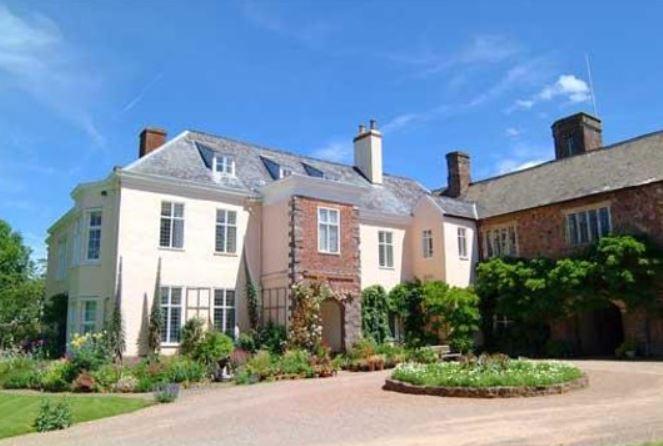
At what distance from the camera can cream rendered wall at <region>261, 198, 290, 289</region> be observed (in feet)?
75.2

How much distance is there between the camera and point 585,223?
25.4m

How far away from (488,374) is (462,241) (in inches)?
616

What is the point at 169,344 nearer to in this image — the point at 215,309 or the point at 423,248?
the point at 215,309

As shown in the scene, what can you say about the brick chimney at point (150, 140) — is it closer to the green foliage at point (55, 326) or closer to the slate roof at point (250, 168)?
the slate roof at point (250, 168)

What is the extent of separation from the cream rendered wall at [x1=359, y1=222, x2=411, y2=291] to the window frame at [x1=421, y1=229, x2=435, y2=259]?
813 millimetres

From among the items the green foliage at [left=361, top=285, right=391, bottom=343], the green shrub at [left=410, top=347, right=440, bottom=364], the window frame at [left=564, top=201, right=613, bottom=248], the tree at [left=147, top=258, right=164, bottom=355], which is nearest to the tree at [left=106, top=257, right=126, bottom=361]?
the tree at [left=147, top=258, right=164, bottom=355]

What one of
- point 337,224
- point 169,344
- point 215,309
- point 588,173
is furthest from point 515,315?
point 169,344

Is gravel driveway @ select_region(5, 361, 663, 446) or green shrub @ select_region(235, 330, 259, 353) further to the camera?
green shrub @ select_region(235, 330, 259, 353)

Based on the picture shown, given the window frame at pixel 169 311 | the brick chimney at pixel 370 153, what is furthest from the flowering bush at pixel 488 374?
the brick chimney at pixel 370 153

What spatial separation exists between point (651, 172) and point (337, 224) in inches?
512

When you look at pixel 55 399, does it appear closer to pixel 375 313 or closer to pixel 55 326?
pixel 55 326

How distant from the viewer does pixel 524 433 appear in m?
8.91

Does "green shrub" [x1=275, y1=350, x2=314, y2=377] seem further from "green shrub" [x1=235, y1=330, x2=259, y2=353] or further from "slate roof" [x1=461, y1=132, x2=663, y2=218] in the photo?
"slate roof" [x1=461, y1=132, x2=663, y2=218]

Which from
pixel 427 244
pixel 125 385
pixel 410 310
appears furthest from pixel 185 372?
pixel 427 244
